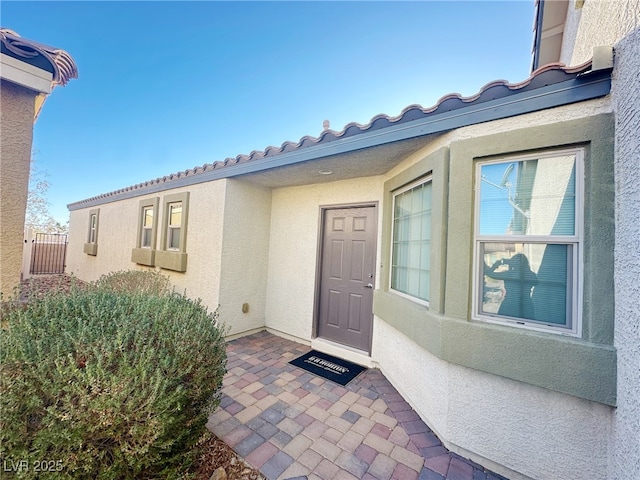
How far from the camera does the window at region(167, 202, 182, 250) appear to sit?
260 inches

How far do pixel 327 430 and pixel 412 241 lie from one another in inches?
107

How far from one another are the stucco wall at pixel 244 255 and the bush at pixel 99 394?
128 inches

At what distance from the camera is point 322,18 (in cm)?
586

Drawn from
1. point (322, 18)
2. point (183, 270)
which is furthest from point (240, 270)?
point (322, 18)

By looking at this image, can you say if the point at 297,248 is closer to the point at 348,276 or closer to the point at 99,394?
the point at 348,276

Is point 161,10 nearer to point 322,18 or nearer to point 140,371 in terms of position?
point 322,18

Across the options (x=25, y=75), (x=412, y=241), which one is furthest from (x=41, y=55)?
(x=412, y=241)

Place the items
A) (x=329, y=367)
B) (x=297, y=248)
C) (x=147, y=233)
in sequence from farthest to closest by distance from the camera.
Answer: (x=147, y=233) → (x=297, y=248) → (x=329, y=367)

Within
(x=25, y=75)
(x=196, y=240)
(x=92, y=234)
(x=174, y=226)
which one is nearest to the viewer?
(x=25, y=75)

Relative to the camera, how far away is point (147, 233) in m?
7.65

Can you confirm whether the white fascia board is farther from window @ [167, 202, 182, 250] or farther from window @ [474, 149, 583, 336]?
window @ [474, 149, 583, 336]

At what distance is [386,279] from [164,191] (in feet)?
21.4

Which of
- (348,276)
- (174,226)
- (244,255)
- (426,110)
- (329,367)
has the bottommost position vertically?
(329,367)

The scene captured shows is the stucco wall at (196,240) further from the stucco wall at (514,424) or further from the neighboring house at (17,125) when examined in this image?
the stucco wall at (514,424)
